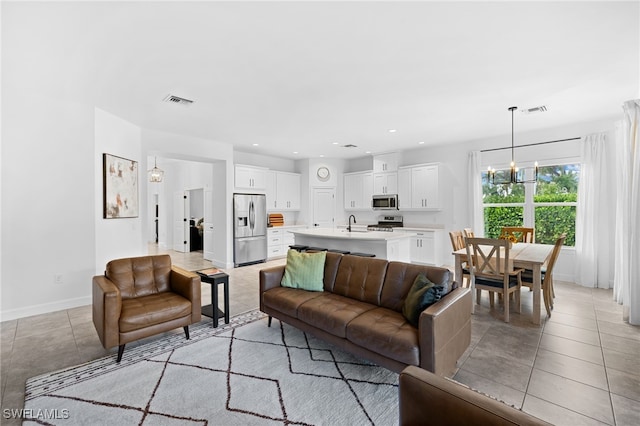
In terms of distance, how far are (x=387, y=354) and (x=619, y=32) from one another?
10.5 feet

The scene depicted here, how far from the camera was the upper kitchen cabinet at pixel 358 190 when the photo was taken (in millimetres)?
7934

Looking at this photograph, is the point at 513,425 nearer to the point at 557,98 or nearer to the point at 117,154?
the point at 557,98

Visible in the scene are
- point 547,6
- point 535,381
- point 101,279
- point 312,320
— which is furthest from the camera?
point 101,279

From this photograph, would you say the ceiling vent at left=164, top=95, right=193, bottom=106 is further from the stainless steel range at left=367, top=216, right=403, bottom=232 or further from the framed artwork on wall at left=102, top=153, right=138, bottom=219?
the stainless steel range at left=367, top=216, right=403, bottom=232

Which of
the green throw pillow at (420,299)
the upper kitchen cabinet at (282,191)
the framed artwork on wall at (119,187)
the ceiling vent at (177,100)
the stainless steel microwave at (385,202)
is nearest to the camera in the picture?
the green throw pillow at (420,299)

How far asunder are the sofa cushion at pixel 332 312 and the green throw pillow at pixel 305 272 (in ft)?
0.91

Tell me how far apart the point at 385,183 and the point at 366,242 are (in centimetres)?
294

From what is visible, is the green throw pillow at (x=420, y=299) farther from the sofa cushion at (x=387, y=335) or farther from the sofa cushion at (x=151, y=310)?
the sofa cushion at (x=151, y=310)

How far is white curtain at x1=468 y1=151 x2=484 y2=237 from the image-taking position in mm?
6191

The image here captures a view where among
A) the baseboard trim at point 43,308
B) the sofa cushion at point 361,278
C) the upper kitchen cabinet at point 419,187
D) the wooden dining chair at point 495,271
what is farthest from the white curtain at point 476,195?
the baseboard trim at point 43,308

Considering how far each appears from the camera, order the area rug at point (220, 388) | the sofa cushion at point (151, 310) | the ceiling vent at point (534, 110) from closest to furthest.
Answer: the area rug at point (220, 388) < the sofa cushion at point (151, 310) < the ceiling vent at point (534, 110)

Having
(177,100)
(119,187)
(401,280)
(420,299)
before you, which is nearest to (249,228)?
(119,187)

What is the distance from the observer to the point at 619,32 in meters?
2.43

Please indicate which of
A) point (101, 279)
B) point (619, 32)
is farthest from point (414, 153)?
point (101, 279)
